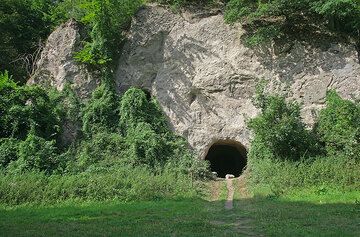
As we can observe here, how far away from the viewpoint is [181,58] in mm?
25188

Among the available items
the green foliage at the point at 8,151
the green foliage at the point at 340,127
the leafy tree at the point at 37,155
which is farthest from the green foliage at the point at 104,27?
the green foliage at the point at 340,127

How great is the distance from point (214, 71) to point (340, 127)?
7.51 metres

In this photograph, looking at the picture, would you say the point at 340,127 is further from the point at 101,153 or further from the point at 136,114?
the point at 101,153

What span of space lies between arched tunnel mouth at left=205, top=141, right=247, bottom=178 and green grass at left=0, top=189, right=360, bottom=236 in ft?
34.3

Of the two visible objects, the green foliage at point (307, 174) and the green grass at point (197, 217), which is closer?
the green grass at point (197, 217)

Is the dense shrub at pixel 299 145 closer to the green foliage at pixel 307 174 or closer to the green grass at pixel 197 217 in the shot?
the green foliage at pixel 307 174

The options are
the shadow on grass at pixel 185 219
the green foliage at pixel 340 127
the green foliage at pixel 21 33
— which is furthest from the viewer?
the green foliage at pixel 21 33

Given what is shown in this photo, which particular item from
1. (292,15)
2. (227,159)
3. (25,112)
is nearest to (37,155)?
(25,112)

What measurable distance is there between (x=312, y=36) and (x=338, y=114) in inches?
217

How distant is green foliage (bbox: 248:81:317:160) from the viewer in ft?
64.8

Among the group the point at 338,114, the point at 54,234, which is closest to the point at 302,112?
the point at 338,114

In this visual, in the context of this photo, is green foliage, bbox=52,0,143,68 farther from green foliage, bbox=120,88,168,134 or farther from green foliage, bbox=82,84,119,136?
green foliage, bbox=120,88,168,134

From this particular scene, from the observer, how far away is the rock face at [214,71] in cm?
2301

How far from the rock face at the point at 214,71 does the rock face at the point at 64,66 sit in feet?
6.47
